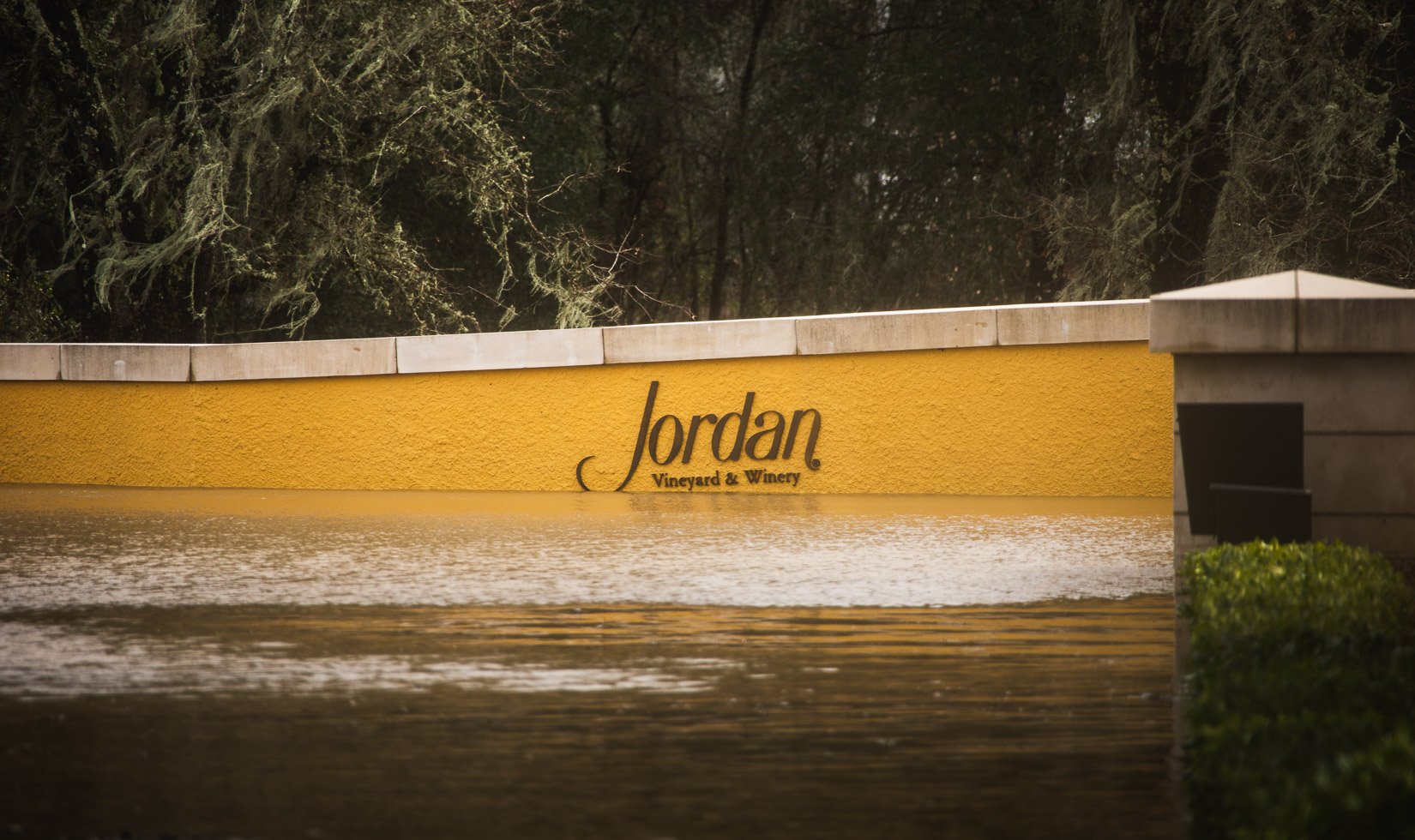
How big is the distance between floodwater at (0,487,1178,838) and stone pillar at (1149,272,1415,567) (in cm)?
99

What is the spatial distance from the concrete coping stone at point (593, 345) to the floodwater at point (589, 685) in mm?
2925

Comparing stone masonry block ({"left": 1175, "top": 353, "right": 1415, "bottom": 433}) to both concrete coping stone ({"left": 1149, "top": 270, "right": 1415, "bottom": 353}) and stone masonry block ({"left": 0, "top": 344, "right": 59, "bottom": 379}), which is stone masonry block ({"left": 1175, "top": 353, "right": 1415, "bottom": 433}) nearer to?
concrete coping stone ({"left": 1149, "top": 270, "right": 1415, "bottom": 353})

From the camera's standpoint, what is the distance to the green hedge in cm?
285

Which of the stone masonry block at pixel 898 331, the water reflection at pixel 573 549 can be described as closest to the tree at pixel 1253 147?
the stone masonry block at pixel 898 331

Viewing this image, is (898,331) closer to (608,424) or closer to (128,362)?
(608,424)

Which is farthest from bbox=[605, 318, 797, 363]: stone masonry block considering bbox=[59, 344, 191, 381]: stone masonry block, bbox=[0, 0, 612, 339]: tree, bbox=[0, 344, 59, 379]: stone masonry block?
bbox=[0, 344, 59, 379]: stone masonry block

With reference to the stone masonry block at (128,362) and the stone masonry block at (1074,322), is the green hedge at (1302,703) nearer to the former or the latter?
the stone masonry block at (1074,322)

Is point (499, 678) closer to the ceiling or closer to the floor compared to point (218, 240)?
closer to the floor

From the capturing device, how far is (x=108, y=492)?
1427cm

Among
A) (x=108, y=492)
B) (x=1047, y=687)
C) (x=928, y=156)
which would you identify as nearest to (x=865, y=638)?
(x=1047, y=687)

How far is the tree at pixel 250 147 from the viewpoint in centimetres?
1548

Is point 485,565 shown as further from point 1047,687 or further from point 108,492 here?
point 108,492

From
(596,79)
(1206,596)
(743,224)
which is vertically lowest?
(1206,596)

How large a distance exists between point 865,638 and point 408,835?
307 centimetres
